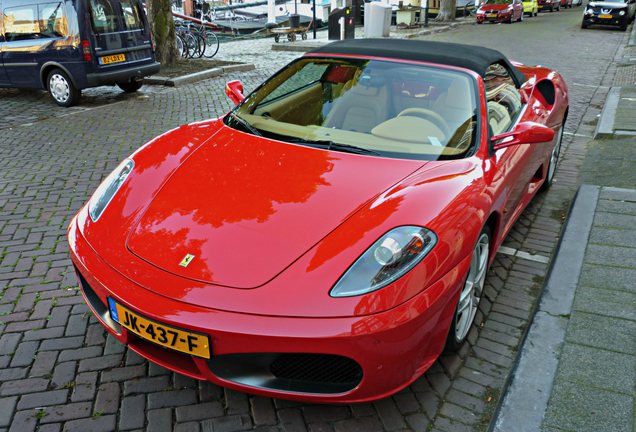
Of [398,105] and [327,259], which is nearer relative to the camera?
[327,259]

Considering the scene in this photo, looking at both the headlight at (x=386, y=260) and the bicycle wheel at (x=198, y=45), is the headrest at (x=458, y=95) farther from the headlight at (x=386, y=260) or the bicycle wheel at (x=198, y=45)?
the bicycle wheel at (x=198, y=45)

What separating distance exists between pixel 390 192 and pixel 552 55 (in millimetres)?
14234

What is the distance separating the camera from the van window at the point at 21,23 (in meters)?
8.64

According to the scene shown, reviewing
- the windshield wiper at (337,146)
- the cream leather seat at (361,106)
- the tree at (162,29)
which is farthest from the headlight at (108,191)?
the tree at (162,29)

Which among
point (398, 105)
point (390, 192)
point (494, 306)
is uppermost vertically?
point (398, 105)

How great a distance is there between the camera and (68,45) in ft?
27.7

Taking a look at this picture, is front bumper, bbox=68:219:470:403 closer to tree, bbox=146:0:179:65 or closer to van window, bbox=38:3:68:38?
van window, bbox=38:3:68:38

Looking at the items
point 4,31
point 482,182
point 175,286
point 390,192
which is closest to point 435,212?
point 390,192

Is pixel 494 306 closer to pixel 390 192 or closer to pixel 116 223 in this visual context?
pixel 390 192

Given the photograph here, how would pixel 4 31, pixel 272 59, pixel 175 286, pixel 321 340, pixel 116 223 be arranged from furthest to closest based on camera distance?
pixel 272 59
pixel 4 31
pixel 116 223
pixel 175 286
pixel 321 340

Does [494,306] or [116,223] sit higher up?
[116,223]

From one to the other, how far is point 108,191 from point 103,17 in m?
6.87

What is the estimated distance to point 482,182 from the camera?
2.74 meters

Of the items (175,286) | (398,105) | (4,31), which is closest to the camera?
(175,286)
